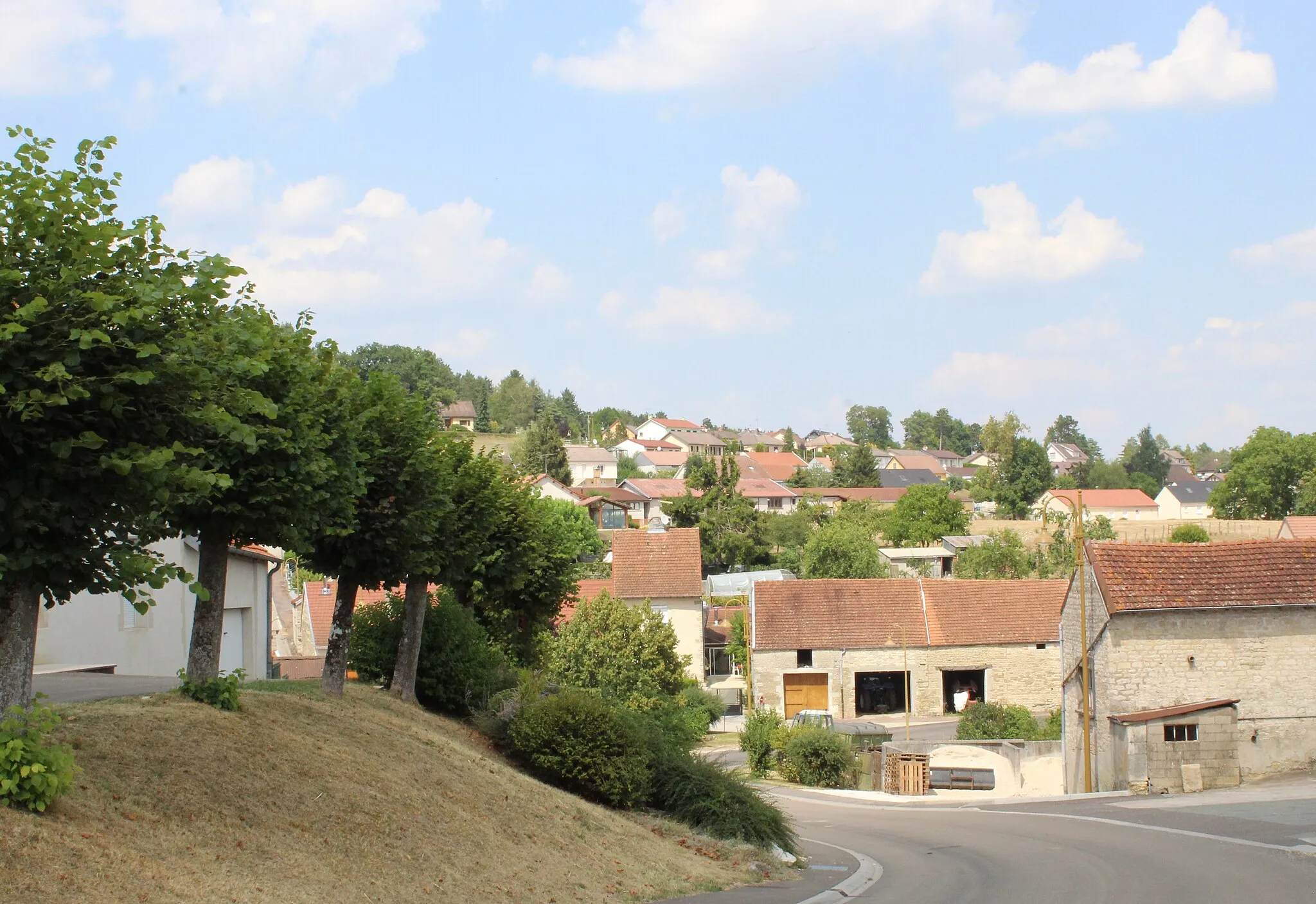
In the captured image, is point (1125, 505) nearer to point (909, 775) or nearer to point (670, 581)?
point (670, 581)

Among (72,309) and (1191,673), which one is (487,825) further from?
(1191,673)

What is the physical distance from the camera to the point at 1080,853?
17.5 metres

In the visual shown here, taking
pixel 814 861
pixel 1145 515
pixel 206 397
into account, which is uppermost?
pixel 1145 515

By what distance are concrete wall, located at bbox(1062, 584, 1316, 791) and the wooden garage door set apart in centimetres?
1984

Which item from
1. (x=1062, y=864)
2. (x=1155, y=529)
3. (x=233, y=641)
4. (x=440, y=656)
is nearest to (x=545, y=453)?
(x=1155, y=529)

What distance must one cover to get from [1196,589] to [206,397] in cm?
2574

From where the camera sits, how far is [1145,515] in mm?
121625

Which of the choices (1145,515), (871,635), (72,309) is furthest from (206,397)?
(1145,515)

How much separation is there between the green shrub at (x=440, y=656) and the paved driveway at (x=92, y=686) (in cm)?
351

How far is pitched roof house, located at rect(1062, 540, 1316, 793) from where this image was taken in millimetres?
26547

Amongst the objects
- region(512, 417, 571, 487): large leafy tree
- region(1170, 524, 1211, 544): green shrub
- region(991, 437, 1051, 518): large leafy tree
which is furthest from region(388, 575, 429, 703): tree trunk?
region(991, 437, 1051, 518): large leafy tree

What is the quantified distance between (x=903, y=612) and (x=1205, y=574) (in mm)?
21161

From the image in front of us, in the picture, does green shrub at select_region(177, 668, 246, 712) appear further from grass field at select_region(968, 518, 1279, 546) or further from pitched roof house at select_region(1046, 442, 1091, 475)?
pitched roof house at select_region(1046, 442, 1091, 475)

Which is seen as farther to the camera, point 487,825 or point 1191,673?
point 1191,673
